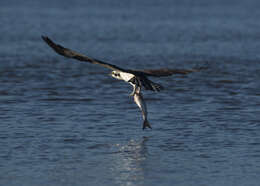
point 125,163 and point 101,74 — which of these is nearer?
point 125,163

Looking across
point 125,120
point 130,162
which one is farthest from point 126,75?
point 125,120

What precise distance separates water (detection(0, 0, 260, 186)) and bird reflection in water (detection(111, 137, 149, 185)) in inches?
0.6

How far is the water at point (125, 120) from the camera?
8758 millimetres

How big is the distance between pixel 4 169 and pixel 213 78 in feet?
32.8

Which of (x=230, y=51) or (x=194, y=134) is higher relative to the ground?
(x=230, y=51)

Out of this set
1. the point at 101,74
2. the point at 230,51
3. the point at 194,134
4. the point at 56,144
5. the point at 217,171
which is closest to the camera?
the point at 217,171

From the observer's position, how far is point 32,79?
1736cm

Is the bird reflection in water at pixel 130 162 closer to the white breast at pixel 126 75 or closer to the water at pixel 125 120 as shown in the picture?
the water at pixel 125 120

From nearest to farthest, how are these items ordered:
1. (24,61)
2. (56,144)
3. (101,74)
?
(56,144), (101,74), (24,61)

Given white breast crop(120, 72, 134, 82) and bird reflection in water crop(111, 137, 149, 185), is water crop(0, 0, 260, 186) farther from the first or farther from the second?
white breast crop(120, 72, 134, 82)

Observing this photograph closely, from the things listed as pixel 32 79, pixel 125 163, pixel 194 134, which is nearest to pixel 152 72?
pixel 125 163

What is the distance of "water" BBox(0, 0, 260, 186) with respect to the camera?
28.7 ft

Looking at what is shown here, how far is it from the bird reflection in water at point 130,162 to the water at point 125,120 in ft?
0.05

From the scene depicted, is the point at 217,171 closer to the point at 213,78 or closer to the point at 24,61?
the point at 213,78
